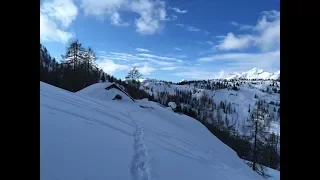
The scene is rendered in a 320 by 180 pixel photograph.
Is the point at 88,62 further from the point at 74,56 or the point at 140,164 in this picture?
the point at 140,164

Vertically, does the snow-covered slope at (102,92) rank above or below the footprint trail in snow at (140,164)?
above

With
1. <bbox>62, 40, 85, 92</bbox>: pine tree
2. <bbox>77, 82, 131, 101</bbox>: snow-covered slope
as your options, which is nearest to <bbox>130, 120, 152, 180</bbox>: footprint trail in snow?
<bbox>77, 82, 131, 101</bbox>: snow-covered slope

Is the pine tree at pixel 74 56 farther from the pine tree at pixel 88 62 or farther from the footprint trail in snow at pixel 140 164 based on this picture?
the footprint trail in snow at pixel 140 164

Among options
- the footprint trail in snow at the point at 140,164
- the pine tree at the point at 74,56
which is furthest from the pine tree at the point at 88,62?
the footprint trail in snow at the point at 140,164

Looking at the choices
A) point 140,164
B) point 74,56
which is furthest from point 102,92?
point 140,164

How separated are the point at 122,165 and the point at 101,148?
4.07ft

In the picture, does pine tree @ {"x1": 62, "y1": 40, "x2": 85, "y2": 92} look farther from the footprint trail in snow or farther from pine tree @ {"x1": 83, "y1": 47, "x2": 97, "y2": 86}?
the footprint trail in snow

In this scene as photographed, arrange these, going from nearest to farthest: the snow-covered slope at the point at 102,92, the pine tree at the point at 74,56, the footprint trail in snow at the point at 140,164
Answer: the footprint trail in snow at the point at 140,164 → the snow-covered slope at the point at 102,92 → the pine tree at the point at 74,56

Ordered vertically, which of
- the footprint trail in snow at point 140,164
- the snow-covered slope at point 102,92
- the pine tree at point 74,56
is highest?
the pine tree at point 74,56

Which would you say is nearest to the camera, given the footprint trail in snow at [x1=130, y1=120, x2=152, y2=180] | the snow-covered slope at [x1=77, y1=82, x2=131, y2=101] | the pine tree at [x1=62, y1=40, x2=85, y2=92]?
the footprint trail in snow at [x1=130, y1=120, x2=152, y2=180]
